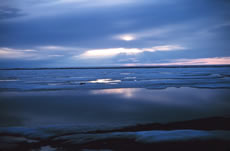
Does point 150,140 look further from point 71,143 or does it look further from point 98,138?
point 71,143

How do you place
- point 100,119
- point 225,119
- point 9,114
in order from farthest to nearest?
point 9,114 < point 100,119 < point 225,119

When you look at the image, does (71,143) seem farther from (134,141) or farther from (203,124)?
(203,124)

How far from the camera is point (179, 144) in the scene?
3.23 meters

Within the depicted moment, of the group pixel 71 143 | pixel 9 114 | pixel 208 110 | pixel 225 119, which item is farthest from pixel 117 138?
pixel 9 114

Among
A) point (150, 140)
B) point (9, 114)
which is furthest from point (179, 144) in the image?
point (9, 114)

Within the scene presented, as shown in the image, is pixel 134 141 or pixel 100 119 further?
pixel 100 119

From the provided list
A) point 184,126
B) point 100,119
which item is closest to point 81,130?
point 100,119

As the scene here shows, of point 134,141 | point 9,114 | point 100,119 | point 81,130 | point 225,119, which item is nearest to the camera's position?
point 134,141

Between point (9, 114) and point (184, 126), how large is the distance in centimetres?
576

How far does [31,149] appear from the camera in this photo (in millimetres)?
3156

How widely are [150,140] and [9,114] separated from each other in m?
5.00

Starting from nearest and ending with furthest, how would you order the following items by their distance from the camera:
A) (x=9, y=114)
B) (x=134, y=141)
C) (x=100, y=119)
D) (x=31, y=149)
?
1. (x=31, y=149)
2. (x=134, y=141)
3. (x=100, y=119)
4. (x=9, y=114)

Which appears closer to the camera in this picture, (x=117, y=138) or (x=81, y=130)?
(x=117, y=138)

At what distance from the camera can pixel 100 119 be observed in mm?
4922
